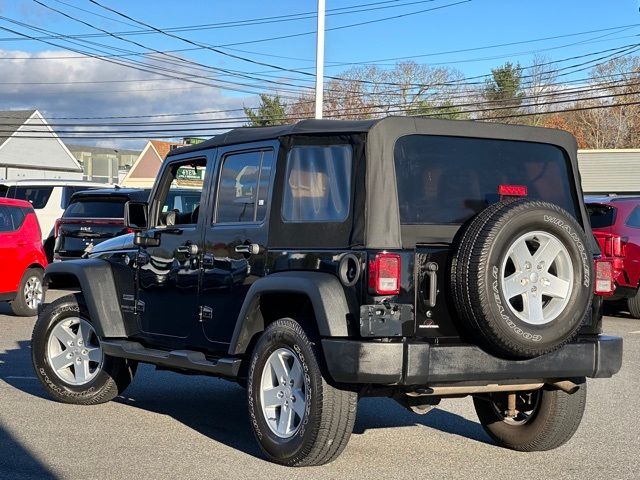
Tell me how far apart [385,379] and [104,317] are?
119 inches

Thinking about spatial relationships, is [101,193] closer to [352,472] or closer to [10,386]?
[10,386]

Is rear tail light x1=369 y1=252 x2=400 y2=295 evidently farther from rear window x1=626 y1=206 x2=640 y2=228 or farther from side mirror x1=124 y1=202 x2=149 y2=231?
rear window x1=626 y1=206 x2=640 y2=228

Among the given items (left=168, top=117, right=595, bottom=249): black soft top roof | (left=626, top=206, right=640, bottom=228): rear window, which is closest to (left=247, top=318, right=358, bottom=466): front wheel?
(left=168, top=117, right=595, bottom=249): black soft top roof

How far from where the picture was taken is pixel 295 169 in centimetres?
638

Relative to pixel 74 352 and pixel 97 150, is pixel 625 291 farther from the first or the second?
pixel 97 150

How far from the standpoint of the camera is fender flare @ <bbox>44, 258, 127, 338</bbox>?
7.80m

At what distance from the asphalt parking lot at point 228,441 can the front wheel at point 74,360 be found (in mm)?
134

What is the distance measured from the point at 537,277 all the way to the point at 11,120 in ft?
241

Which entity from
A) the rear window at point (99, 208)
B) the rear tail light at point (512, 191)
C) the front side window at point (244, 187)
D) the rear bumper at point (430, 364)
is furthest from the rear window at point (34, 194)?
the rear bumper at point (430, 364)

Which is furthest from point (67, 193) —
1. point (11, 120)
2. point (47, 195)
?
point (11, 120)

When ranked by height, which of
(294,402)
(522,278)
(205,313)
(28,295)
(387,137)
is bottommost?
(28,295)

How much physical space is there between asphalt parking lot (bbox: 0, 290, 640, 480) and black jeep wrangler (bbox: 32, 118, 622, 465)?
30 centimetres

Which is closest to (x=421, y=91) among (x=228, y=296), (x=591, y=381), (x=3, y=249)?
(x=3, y=249)

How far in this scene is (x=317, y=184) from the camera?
6203 mm
